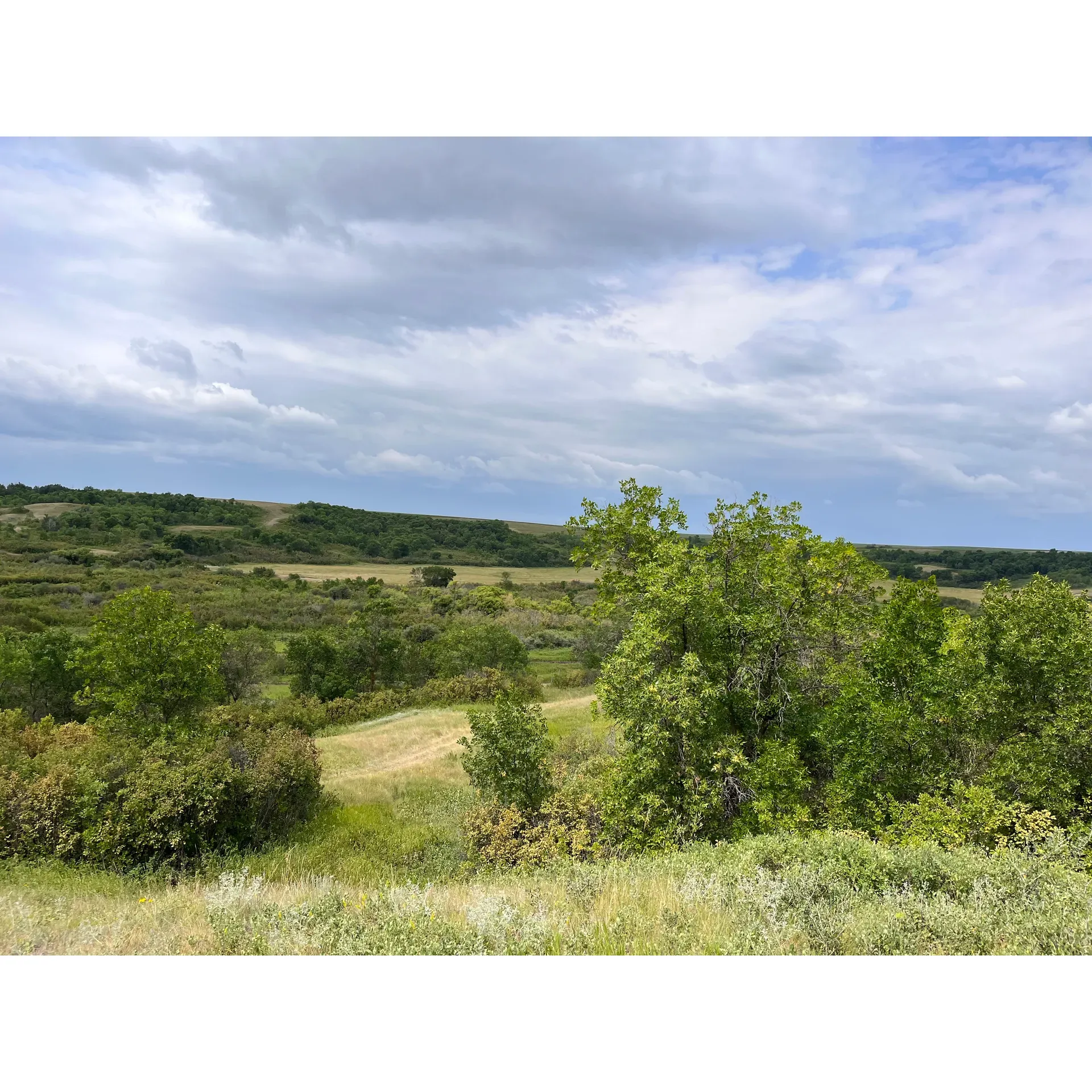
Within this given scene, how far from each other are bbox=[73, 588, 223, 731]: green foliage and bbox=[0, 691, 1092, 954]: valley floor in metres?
11.6

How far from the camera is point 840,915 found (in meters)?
6.70

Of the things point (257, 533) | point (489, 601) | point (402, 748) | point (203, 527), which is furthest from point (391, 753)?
point (203, 527)

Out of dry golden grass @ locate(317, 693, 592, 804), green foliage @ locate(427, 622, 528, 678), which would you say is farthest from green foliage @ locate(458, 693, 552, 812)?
green foliage @ locate(427, 622, 528, 678)

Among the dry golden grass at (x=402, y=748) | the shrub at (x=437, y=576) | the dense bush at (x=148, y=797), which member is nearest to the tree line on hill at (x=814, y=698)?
the dense bush at (x=148, y=797)

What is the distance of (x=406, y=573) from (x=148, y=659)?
12160 cm

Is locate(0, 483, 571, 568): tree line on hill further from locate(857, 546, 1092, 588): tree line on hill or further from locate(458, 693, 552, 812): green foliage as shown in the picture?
locate(458, 693, 552, 812): green foliage

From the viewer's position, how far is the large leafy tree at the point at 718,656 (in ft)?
41.9

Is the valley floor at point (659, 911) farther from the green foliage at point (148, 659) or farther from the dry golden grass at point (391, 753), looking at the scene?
the dry golden grass at point (391, 753)

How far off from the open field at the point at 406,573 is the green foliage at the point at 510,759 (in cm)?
10563

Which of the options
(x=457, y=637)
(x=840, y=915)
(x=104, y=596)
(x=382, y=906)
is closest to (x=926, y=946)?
(x=840, y=915)

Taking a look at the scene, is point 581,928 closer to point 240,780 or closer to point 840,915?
point 840,915

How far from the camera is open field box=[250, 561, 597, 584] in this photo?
129m

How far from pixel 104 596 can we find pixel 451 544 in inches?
3617

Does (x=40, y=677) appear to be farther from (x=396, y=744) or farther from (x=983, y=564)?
(x=983, y=564)
